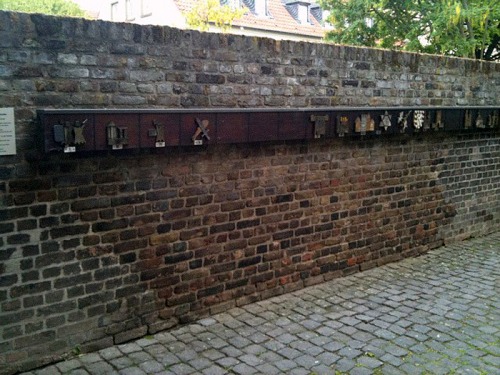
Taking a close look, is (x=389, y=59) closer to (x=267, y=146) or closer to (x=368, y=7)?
(x=267, y=146)

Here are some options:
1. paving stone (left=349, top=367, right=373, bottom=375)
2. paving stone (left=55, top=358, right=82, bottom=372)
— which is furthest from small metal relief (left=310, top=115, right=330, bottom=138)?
Answer: paving stone (left=55, top=358, right=82, bottom=372)

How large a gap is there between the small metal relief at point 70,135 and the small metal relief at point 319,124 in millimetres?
2679

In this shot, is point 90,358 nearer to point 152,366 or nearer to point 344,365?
point 152,366

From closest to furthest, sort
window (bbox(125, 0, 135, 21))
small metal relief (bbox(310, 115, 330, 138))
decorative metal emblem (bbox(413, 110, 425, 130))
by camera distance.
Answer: small metal relief (bbox(310, 115, 330, 138)) < decorative metal emblem (bbox(413, 110, 425, 130)) < window (bbox(125, 0, 135, 21))

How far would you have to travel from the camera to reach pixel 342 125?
6.14 m

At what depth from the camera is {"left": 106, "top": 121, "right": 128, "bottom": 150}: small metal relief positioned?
423cm

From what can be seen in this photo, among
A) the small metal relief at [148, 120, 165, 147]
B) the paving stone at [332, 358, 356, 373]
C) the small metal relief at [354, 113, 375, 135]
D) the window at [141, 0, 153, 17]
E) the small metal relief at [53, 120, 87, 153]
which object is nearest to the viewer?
the small metal relief at [53, 120, 87, 153]

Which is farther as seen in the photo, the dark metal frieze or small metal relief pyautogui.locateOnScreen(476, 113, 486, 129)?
small metal relief pyautogui.locateOnScreen(476, 113, 486, 129)

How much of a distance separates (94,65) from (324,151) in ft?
9.86

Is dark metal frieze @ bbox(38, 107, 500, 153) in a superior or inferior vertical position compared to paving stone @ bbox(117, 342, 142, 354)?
superior

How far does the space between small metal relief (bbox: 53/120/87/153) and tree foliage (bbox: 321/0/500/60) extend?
9805 mm

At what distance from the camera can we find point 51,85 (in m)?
4.01

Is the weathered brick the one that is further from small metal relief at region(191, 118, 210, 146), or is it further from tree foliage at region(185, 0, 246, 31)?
tree foliage at region(185, 0, 246, 31)

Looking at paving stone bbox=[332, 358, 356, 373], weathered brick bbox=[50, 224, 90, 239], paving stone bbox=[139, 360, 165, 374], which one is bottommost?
paving stone bbox=[332, 358, 356, 373]
